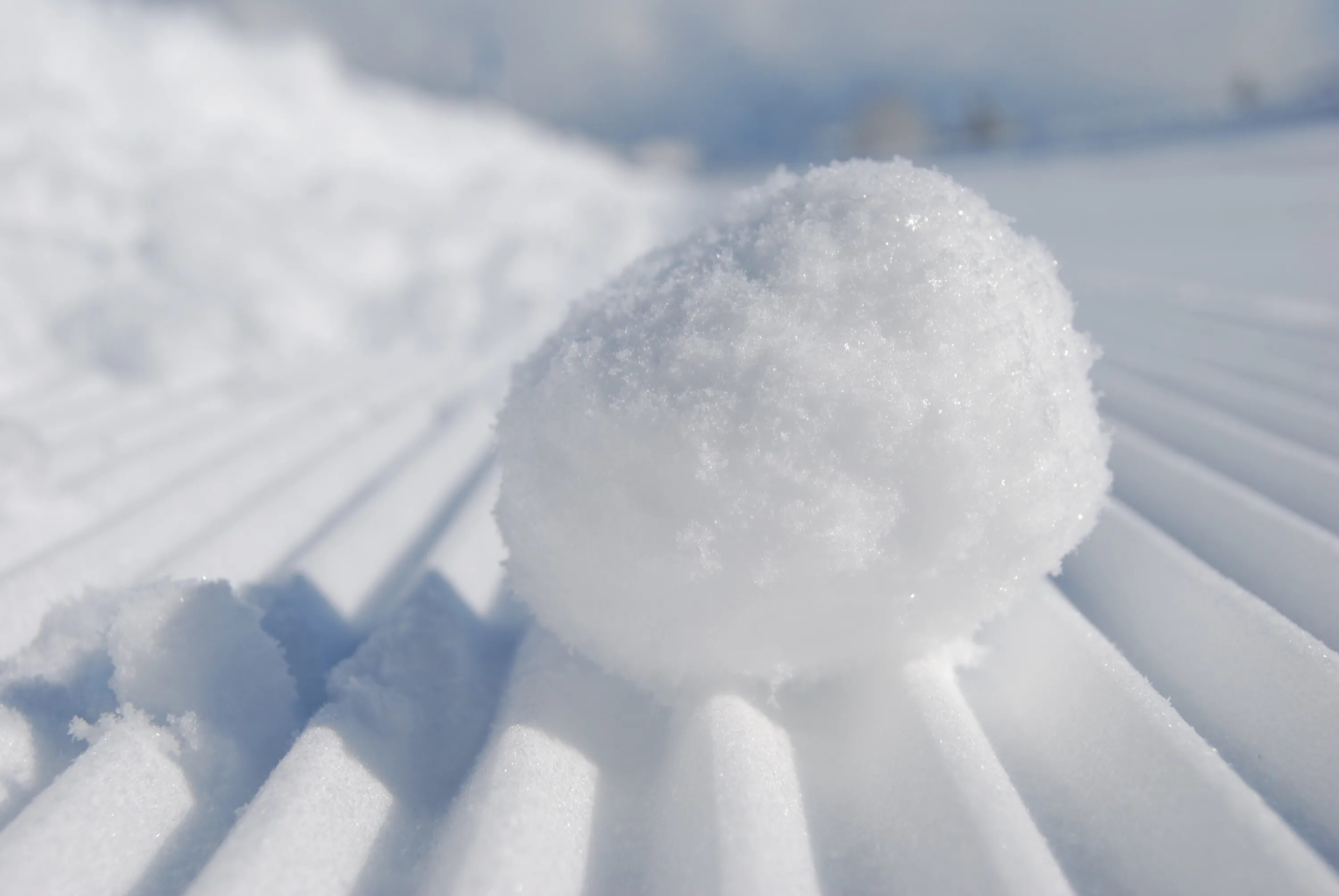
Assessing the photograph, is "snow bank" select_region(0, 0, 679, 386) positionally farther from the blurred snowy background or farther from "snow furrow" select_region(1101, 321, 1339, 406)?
"snow furrow" select_region(1101, 321, 1339, 406)

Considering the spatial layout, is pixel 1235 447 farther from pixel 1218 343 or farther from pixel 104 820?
pixel 104 820

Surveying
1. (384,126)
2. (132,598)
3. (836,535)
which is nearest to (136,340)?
(132,598)

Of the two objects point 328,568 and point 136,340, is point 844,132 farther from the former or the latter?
point 328,568

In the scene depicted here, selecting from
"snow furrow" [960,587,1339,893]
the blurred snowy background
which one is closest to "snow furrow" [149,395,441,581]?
the blurred snowy background

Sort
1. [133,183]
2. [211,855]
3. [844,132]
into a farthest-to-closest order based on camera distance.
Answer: [844,132] < [133,183] < [211,855]

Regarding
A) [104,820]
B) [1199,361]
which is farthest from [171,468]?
[1199,361]
